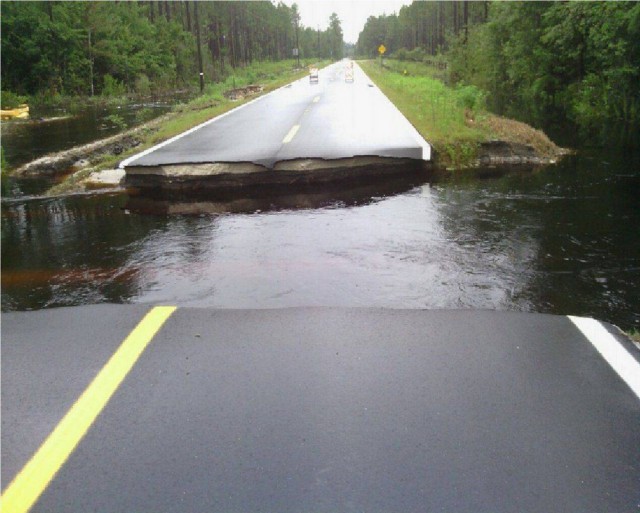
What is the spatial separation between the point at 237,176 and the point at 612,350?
25.0 feet

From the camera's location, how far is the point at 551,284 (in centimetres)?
598

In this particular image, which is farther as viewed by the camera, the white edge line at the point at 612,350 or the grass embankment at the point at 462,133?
the grass embankment at the point at 462,133

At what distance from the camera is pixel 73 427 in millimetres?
3381

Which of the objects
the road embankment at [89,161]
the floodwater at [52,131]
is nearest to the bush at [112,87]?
the floodwater at [52,131]

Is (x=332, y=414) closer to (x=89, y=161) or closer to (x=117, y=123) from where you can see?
(x=89, y=161)

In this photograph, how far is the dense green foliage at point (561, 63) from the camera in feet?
75.0

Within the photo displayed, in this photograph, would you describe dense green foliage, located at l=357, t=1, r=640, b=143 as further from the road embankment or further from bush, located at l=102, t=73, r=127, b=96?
bush, located at l=102, t=73, r=127, b=96

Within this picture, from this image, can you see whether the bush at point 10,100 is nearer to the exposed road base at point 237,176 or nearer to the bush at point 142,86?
the bush at point 142,86

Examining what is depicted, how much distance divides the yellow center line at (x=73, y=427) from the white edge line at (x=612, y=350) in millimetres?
3110

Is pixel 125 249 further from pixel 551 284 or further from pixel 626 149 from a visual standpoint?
pixel 626 149

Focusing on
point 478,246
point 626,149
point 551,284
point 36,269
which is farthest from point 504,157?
point 36,269

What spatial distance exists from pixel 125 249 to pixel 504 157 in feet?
27.1

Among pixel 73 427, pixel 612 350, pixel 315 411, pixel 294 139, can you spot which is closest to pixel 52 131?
pixel 294 139

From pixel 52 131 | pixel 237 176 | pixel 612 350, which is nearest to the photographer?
pixel 612 350
